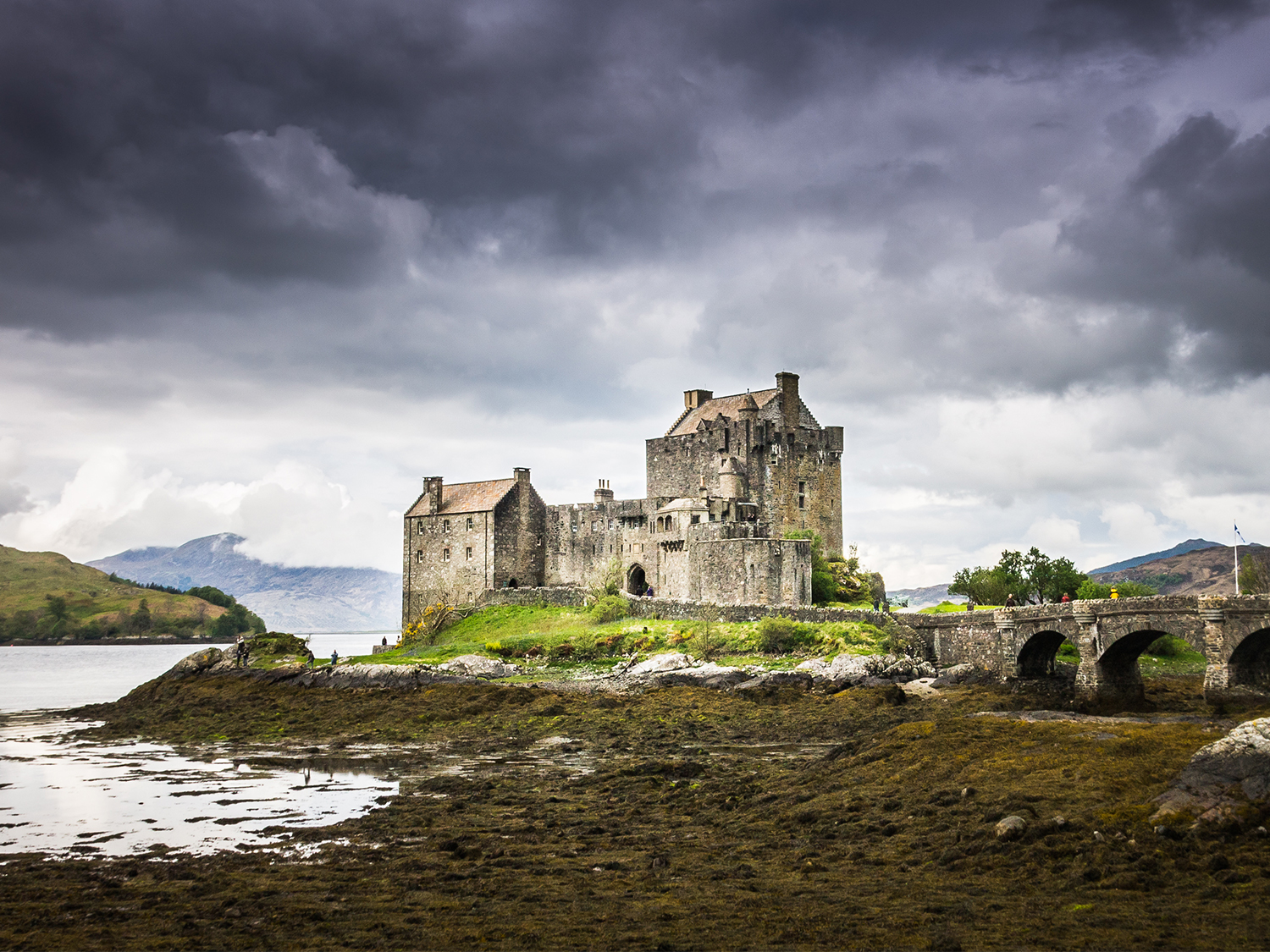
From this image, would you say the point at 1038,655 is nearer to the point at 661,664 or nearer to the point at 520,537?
the point at 661,664

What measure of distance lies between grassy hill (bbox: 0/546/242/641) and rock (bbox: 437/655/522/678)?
131517mm

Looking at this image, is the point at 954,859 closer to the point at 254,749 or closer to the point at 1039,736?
the point at 1039,736

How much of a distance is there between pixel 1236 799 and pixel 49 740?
35541 mm

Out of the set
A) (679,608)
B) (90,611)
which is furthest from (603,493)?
(90,611)

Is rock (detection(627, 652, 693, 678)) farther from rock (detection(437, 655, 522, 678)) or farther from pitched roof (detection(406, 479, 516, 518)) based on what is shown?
pitched roof (detection(406, 479, 516, 518))

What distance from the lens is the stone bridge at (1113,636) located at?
2814cm

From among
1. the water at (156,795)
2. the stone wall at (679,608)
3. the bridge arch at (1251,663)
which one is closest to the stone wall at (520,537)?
the stone wall at (679,608)

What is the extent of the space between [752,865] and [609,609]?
40.0 meters

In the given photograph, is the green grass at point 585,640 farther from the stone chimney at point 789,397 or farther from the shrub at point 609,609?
the stone chimney at point 789,397

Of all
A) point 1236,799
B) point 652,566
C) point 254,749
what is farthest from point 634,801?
point 652,566

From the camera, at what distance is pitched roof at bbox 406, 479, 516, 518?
214 feet

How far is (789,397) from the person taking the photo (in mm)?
59656

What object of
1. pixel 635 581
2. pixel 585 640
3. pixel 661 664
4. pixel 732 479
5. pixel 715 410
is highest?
pixel 715 410

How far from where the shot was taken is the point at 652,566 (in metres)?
59.1
